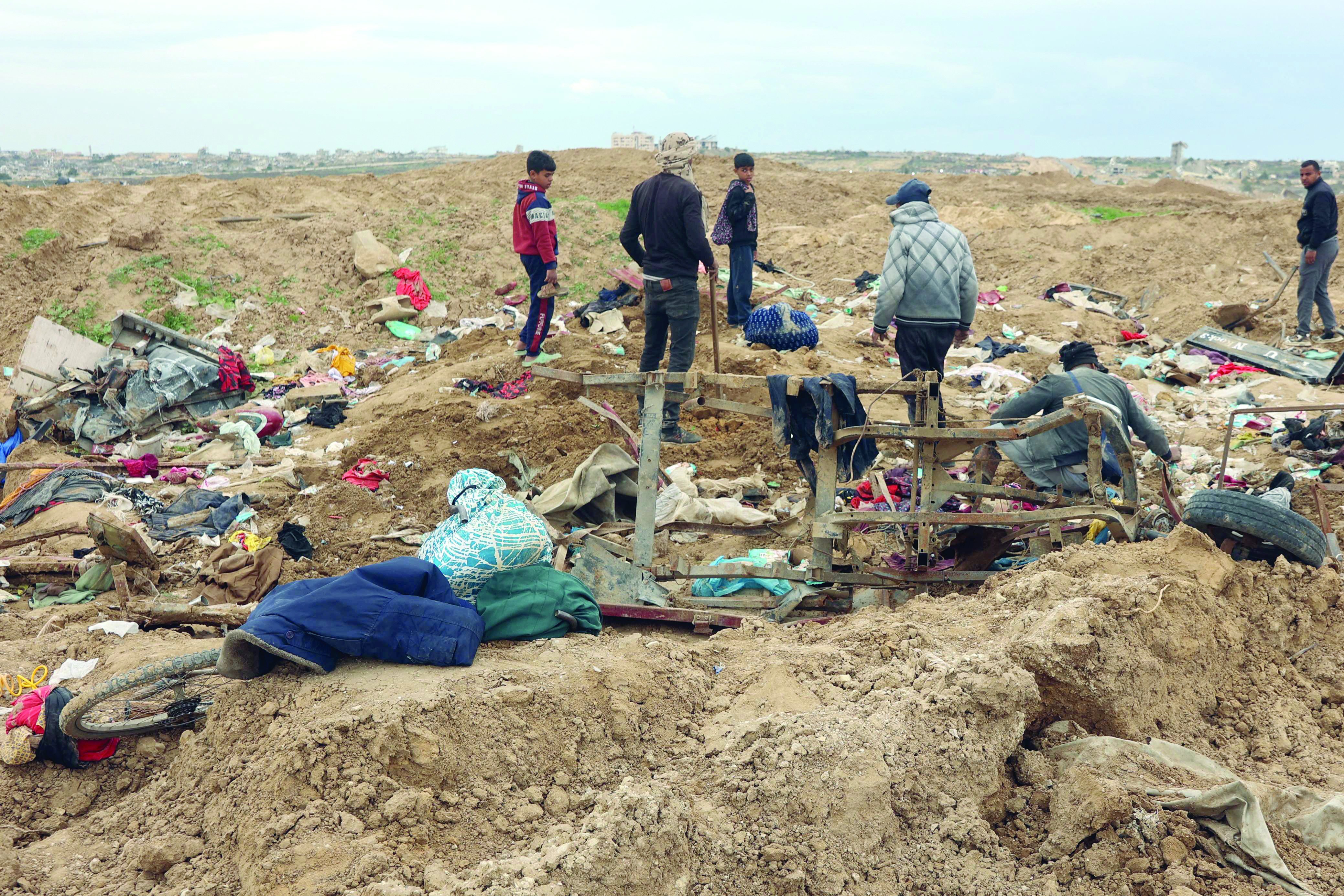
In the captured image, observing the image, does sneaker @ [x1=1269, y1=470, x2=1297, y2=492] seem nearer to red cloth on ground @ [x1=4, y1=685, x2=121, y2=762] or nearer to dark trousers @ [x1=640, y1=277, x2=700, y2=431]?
dark trousers @ [x1=640, y1=277, x2=700, y2=431]

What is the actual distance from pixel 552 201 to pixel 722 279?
177 inches

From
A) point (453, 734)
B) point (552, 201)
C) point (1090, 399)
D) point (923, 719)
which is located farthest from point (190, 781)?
point (552, 201)

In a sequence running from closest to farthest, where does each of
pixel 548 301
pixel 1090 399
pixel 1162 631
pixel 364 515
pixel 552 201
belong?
1. pixel 1162 631
2. pixel 1090 399
3. pixel 364 515
4. pixel 548 301
5. pixel 552 201

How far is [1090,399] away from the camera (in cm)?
435

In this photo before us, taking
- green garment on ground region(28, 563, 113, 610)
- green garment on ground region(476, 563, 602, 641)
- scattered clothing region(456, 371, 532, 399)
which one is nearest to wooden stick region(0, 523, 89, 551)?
green garment on ground region(28, 563, 113, 610)

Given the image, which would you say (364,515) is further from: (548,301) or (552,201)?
(552,201)

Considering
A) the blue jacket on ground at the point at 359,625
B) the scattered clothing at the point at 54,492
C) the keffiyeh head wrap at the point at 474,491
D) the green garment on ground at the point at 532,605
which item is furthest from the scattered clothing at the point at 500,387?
the blue jacket on ground at the point at 359,625

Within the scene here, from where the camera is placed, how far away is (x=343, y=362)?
10.0 meters

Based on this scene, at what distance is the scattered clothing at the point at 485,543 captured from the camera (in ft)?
12.6

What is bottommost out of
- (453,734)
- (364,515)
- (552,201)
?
(364,515)

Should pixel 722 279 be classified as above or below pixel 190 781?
above

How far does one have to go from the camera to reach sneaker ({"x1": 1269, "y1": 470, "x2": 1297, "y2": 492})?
5453mm

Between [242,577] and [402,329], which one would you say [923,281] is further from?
[402,329]

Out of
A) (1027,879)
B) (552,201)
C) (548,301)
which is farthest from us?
(552,201)
